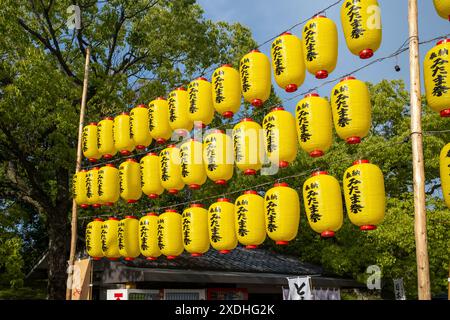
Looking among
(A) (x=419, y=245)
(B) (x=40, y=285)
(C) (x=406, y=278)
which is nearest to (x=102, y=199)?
(A) (x=419, y=245)

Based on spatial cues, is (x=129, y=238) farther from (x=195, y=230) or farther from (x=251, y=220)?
(x=251, y=220)

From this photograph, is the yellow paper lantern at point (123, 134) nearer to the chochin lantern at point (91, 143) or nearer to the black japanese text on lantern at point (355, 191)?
the chochin lantern at point (91, 143)

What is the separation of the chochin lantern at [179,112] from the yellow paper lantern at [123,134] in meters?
1.80

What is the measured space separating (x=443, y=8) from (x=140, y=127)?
753cm

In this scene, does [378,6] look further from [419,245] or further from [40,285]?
[40,285]

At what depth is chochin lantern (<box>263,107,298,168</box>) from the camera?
9172mm

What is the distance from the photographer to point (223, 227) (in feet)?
33.3

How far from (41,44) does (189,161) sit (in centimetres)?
931

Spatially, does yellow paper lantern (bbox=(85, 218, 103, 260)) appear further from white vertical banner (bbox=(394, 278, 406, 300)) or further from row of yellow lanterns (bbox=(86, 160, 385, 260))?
white vertical banner (bbox=(394, 278, 406, 300))

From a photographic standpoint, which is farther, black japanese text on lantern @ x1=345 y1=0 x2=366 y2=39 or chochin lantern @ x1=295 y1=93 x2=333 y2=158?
chochin lantern @ x1=295 y1=93 x2=333 y2=158

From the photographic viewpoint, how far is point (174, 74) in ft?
57.3

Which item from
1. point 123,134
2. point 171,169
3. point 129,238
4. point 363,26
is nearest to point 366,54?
point 363,26

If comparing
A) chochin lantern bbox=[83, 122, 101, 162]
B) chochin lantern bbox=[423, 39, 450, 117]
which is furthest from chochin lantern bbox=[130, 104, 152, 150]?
chochin lantern bbox=[423, 39, 450, 117]

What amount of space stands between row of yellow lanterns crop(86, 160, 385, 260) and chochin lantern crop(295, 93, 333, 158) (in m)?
0.52
